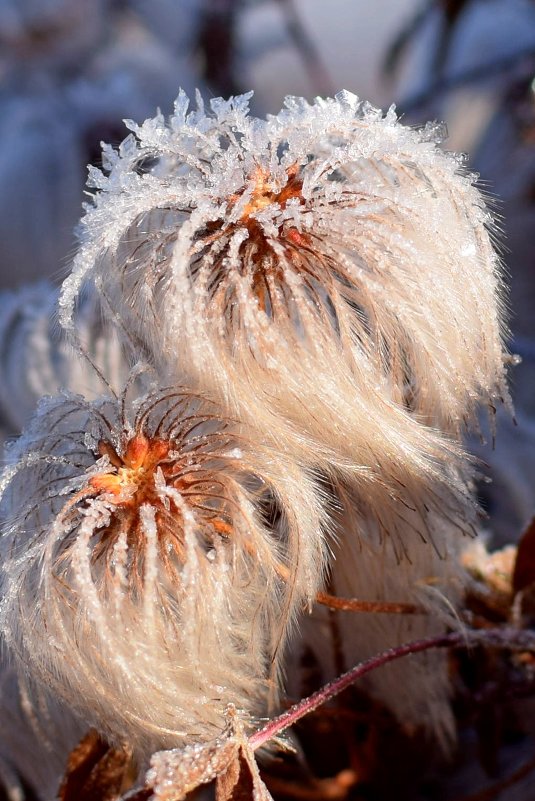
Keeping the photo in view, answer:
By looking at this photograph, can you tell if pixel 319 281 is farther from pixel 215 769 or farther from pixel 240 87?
pixel 240 87

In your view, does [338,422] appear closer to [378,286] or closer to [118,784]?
[378,286]

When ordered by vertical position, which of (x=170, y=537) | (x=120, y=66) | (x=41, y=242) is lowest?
(x=170, y=537)

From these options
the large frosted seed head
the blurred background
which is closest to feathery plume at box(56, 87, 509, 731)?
the large frosted seed head

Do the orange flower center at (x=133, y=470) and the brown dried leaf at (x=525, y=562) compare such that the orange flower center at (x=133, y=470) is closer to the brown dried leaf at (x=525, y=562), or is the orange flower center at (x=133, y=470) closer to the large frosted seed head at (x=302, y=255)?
the large frosted seed head at (x=302, y=255)

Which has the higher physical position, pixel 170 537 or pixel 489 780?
pixel 170 537

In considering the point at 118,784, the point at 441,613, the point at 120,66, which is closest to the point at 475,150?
the point at 120,66

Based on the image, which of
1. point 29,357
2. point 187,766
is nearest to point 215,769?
point 187,766
